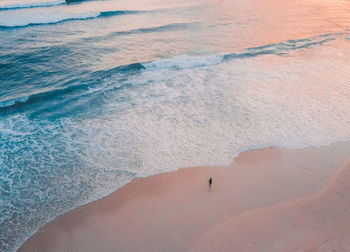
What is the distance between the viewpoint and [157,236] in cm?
470

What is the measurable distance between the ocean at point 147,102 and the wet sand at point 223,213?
46 centimetres

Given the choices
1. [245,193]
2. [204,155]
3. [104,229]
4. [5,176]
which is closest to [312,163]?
[245,193]

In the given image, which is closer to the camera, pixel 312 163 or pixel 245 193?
pixel 245 193

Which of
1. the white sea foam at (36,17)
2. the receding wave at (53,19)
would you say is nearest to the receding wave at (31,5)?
the white sea foam at (36,17)

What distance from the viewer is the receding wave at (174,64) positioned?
10102mm

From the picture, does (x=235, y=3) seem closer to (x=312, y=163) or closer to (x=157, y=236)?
(x=312, y=163)

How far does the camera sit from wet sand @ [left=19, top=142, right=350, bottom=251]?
4.57 m

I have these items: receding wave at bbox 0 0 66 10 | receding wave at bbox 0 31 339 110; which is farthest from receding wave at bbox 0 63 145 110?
receding wave at bbox 0 0 66 10

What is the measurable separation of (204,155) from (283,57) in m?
9.84

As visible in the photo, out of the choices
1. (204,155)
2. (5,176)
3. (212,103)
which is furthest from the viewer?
(212,103)

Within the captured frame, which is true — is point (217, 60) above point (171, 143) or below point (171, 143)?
above

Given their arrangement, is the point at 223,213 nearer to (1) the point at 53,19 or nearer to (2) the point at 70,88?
(2) the point at 70,88

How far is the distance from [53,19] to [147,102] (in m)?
19.7

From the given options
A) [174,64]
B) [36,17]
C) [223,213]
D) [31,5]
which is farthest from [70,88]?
[31,5]
